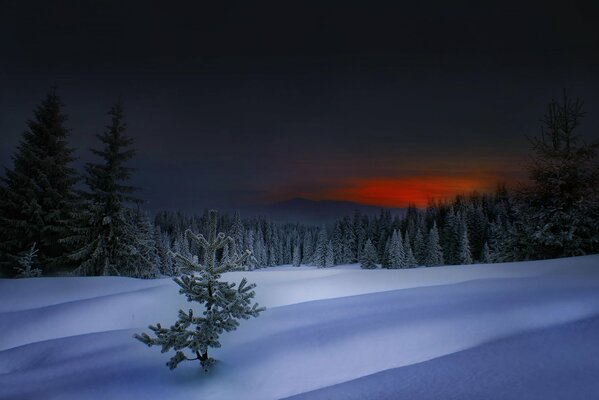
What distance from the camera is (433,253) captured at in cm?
6216

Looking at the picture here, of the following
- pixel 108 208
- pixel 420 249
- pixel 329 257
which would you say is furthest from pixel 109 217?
pixel 329 257

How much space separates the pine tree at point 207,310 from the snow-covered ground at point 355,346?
63 centimetres

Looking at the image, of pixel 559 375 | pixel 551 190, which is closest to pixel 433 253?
pixel 551 190

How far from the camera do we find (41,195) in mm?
21500

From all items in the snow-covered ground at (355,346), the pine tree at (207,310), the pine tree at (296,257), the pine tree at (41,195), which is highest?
the pine tree at (41,195)

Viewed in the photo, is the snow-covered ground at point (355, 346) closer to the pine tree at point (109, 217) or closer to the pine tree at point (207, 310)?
the pine tree at point (207, 310)

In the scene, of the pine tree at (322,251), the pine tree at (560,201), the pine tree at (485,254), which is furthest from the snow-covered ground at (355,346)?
the pine tree at (322,251)

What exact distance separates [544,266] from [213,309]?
10212mm

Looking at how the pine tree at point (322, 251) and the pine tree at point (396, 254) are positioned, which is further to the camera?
the pine tree at point (322, 251)

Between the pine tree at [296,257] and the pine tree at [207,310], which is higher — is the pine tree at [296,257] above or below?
below

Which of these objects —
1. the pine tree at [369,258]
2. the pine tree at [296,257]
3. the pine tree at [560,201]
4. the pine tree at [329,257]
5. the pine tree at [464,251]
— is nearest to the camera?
the pine tree at [560,201]

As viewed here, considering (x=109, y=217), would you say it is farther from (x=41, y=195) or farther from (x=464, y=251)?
(x=464, y=251)

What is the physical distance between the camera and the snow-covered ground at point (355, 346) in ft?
15.9

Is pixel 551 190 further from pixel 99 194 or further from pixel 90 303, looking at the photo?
pixel 99 194
